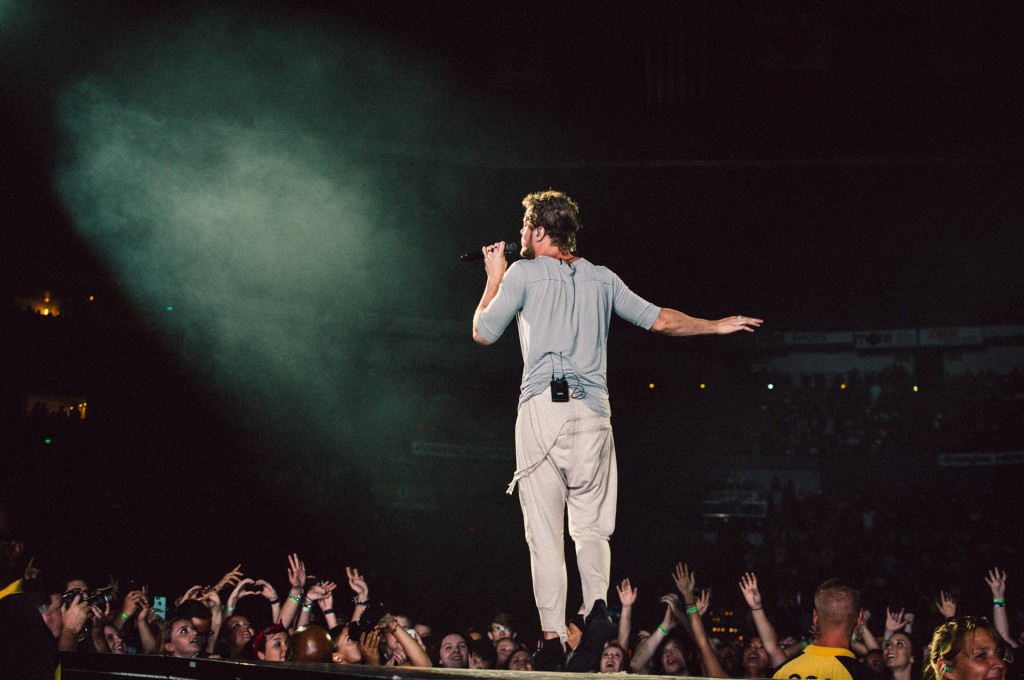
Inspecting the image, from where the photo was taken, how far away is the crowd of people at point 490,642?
3055mm

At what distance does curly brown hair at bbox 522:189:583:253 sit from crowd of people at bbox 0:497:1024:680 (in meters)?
1.51

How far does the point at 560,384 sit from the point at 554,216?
29.2 inches

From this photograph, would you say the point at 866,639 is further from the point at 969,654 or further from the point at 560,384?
the point at 560,384

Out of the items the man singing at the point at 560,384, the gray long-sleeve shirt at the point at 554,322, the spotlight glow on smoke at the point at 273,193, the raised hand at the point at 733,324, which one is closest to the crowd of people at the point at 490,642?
the man singing at the point at 560,384

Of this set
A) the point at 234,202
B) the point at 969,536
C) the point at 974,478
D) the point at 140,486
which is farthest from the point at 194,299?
the point at 974,478

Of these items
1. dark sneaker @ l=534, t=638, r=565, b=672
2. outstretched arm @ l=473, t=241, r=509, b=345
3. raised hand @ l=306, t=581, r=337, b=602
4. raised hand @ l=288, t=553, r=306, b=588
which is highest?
outstretched arm @ l=473, t=241, r=509, b=345

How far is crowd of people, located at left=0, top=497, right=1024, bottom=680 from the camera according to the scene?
120 inches

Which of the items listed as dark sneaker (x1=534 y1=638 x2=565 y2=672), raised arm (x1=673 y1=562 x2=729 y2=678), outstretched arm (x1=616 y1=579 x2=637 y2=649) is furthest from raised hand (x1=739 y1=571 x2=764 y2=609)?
dark sneaker (x1=534 y1=638 x2=565 y2=672)

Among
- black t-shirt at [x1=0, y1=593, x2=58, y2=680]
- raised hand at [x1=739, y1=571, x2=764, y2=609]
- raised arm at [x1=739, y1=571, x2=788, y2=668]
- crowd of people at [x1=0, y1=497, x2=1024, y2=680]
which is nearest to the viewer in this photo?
black t-shirt at [x1=0, y1=593, x2=58, y2=680]

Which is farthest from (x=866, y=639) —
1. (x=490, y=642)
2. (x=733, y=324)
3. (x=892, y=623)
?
(x=733, y=324)

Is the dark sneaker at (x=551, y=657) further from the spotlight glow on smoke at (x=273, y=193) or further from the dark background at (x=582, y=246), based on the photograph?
the spotlight glow on smoke at (x=273, y=193)

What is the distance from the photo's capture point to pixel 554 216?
11.7 ft

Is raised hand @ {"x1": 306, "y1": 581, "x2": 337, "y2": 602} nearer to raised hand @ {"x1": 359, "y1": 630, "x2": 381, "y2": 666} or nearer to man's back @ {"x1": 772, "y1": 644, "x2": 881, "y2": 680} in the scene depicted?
raised hand @ {"x1": 359, "y1": 630, "x2": 381, "y2": 666}

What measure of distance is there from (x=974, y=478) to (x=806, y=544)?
595 centimetres
